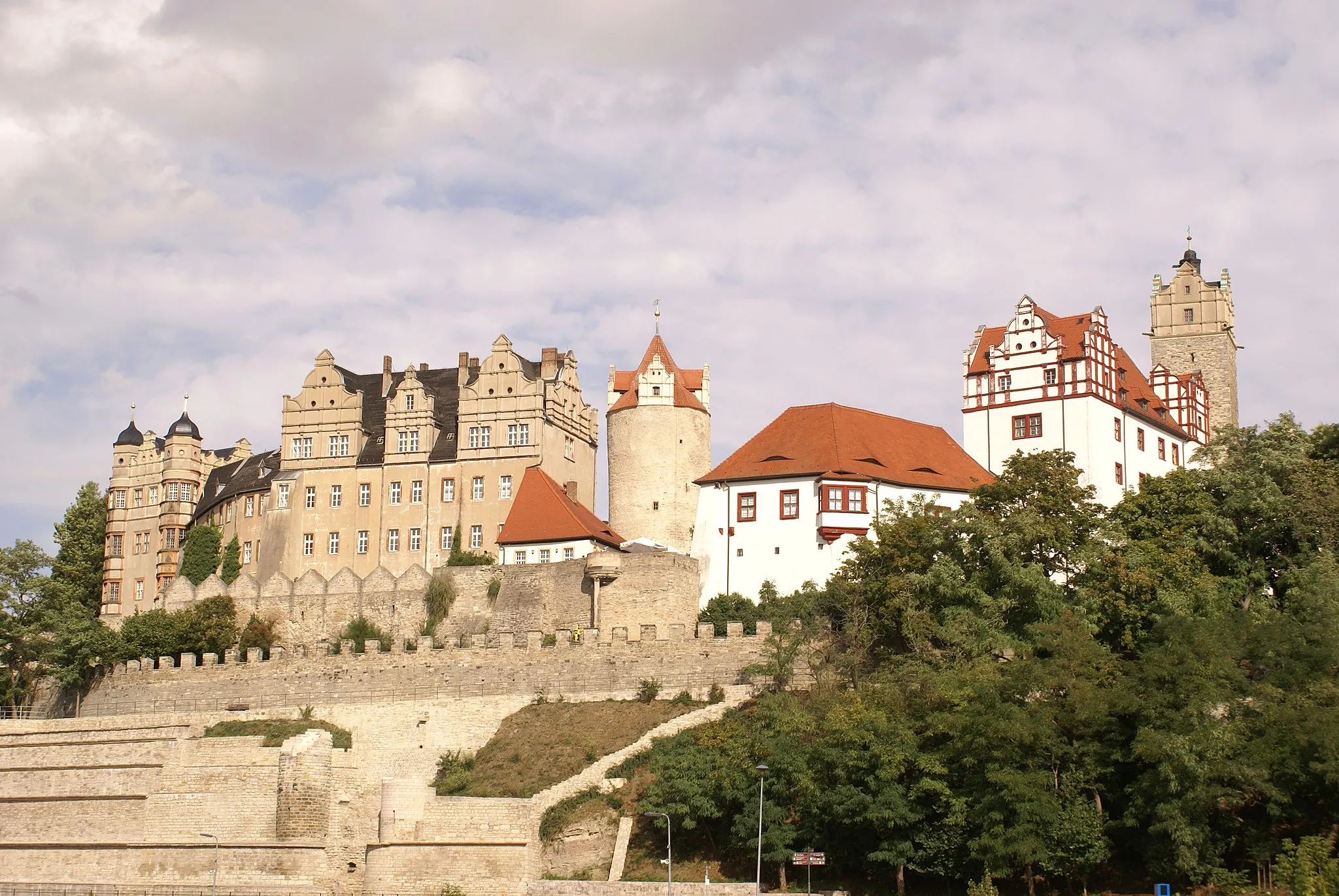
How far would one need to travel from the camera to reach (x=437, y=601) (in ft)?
220

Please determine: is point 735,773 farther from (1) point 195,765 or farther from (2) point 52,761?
(2) point 52,761

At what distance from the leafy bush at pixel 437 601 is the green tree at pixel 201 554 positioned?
13.3m

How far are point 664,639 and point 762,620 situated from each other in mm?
3327

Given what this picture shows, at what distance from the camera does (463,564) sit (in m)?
69.6

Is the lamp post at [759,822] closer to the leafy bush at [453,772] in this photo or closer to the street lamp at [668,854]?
the street lamp at [668,854]

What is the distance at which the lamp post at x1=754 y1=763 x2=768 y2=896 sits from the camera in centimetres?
4422

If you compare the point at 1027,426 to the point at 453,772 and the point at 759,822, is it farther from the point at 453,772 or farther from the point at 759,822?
the point at 759,822

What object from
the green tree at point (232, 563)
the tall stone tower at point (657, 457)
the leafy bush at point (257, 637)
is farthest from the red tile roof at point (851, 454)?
the green tree at point (232, 563)

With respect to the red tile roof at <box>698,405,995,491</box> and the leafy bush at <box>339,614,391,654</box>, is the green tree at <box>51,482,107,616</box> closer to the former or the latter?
the leafy bush at <box>339,614,391,654</box>

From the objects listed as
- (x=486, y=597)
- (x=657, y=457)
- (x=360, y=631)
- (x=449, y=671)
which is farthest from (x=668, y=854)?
(x=657, y=457)

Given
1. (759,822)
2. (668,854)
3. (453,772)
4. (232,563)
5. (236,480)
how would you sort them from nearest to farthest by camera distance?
1. (759,822)
2. (668,854)
3. (453,772)
4. (232,563)
5. (236,480)

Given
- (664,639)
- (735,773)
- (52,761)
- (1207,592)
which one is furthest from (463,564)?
(1207,592)

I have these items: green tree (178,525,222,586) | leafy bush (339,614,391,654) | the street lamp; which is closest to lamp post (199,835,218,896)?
the street lamp

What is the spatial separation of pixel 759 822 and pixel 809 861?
1.70 m
